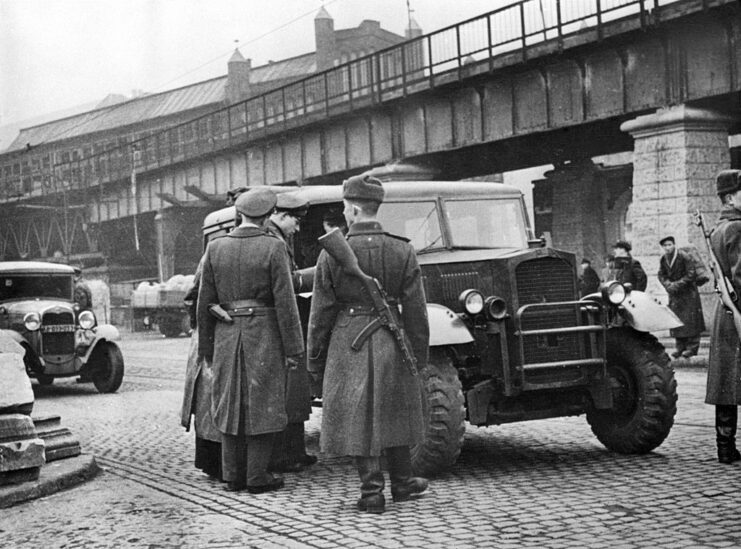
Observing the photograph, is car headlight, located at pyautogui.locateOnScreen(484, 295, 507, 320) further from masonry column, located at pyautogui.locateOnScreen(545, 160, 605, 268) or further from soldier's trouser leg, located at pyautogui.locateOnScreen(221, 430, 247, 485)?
masonry column, located at pyautogui.locateOnScreen(545, 160, 605, 268)

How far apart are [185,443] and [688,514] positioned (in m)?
4.77

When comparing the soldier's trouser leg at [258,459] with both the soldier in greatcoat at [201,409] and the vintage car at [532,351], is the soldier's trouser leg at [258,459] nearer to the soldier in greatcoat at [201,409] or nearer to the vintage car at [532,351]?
the soldier in greatcoat at [201,409]

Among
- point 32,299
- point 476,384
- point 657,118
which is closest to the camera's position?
point 476,384

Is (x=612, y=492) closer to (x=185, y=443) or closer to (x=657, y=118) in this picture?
(x=185, y=443)

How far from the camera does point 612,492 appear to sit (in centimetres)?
561

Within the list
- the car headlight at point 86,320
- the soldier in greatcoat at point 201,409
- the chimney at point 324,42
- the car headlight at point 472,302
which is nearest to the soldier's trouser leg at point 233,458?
the soldier in greatcoat at point 201,409

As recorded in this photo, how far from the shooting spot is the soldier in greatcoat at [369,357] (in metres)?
5.39

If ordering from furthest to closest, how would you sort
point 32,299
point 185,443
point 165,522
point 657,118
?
point 657,118 → point 32,299 → point 185,443 → point 165,522

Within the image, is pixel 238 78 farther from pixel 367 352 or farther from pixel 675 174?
pixel 367 352

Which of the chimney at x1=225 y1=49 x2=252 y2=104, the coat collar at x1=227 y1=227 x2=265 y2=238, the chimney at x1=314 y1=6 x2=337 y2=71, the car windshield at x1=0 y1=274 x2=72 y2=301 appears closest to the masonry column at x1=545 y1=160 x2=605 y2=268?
the car windshield at x1=0 y1=274 x2=72 y2=301

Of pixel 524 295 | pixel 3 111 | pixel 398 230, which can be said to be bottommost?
pixel 524 295

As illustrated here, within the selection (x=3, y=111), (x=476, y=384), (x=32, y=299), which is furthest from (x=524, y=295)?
(x=32, y=299)

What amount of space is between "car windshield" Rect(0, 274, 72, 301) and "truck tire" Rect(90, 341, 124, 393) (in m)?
1.10

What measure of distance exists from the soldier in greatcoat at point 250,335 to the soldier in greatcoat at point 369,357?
0.43 meters
